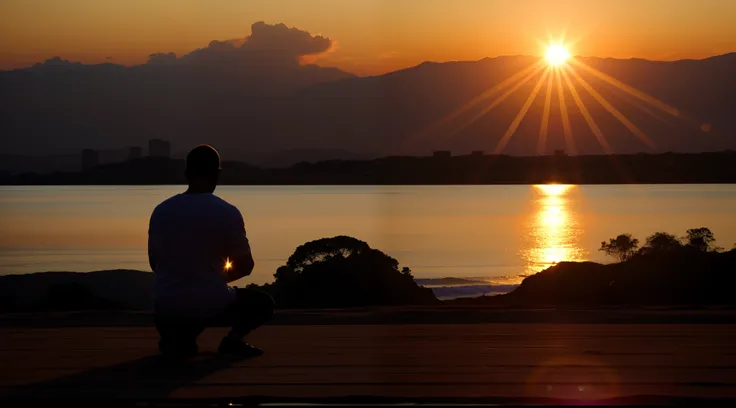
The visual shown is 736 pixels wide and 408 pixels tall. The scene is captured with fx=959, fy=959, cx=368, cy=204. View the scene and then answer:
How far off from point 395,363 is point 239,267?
1101mm

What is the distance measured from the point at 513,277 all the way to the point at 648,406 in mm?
55581

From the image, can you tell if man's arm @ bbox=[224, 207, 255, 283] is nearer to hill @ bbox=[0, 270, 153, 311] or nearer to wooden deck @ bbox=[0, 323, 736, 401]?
wooden deck @ bbox=[0, 323, 736, 401]

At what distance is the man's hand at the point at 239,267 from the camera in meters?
5.75

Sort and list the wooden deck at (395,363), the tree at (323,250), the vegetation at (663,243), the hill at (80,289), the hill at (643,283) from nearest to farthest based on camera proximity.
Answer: the wooden deck at (395,363) < the hill at (643,283) < the hill at (80,289) < the tree at (323,250) < the vegetation at (663,243)

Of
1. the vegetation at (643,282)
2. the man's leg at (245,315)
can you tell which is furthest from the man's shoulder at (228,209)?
the vegetation at (643,282)

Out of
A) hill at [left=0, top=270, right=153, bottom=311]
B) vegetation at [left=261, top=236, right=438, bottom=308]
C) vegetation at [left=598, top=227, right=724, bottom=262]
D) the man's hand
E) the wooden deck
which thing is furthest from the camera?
vegetation at [left=598, top=227, right=724, bottom=262]

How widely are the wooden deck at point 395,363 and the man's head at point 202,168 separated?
1.07 m

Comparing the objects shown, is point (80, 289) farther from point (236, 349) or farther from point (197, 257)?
point (197, 257)

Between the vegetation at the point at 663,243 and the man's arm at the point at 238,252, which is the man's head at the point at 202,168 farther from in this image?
the vegetation at the point at 663,243

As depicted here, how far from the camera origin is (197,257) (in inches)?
223

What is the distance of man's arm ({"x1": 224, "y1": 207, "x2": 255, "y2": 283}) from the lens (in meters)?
5.67

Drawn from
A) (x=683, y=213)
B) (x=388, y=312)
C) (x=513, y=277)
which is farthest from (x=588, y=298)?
(x=683, y=213)

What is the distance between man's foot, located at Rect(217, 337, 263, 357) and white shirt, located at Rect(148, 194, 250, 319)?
15.2 inches

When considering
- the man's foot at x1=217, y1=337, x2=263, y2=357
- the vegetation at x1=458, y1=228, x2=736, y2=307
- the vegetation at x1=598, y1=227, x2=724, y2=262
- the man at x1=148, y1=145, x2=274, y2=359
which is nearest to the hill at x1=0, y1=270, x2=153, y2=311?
the vegetation at x1=458, y1=228, x2=736, y2=307
